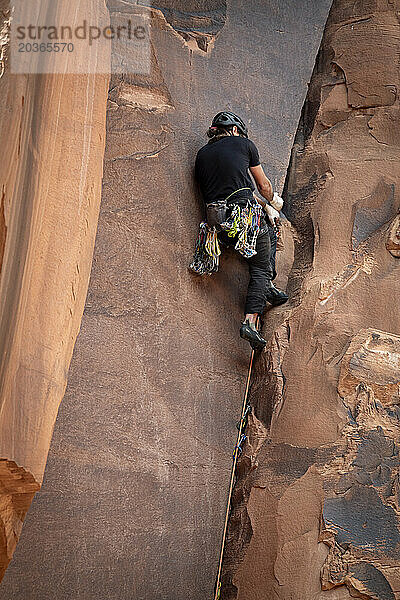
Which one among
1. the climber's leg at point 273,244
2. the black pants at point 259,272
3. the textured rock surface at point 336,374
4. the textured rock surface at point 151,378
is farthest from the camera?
the climber's leg at point 273,244

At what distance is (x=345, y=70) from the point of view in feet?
16.7

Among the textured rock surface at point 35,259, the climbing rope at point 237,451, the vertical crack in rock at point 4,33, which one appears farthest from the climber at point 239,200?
the vertical crack in rock at point 4,33

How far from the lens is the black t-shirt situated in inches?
169

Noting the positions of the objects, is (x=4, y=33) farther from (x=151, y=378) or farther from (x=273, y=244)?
(x=273, y=244)

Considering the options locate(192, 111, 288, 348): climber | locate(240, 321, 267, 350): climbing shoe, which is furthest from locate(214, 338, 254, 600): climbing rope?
locate(192, 111, 288, 348): climber

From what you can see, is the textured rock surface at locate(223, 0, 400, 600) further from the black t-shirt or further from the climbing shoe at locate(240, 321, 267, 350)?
the black t-shirt

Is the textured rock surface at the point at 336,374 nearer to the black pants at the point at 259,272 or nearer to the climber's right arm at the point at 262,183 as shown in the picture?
the black pants at the point at 259,272

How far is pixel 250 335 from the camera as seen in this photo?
428 centimetres

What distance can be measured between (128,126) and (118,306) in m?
1.04

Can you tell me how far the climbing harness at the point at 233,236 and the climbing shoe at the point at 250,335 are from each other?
0.36 meters

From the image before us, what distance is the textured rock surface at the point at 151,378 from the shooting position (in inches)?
144

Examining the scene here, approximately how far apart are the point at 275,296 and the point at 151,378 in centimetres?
95

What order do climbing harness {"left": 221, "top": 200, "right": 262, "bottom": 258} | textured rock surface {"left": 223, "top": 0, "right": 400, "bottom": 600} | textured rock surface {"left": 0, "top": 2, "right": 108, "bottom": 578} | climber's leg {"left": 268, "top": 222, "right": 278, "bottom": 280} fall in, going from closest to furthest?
textured rock surface {"left": 0, "top": 2, "right": 108, "bottom": 578}
textured rock surface {"left": 223, "top": 0, "right": 400, "bottom": 600}
climbing harness {"left": 221, "top": 200, "right": 262, "bottom": 258}
climber's leg {"left": 268, "top": 222, "right": 278, "bottom": 280}

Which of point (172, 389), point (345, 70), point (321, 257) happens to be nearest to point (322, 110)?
point (345, 70)
